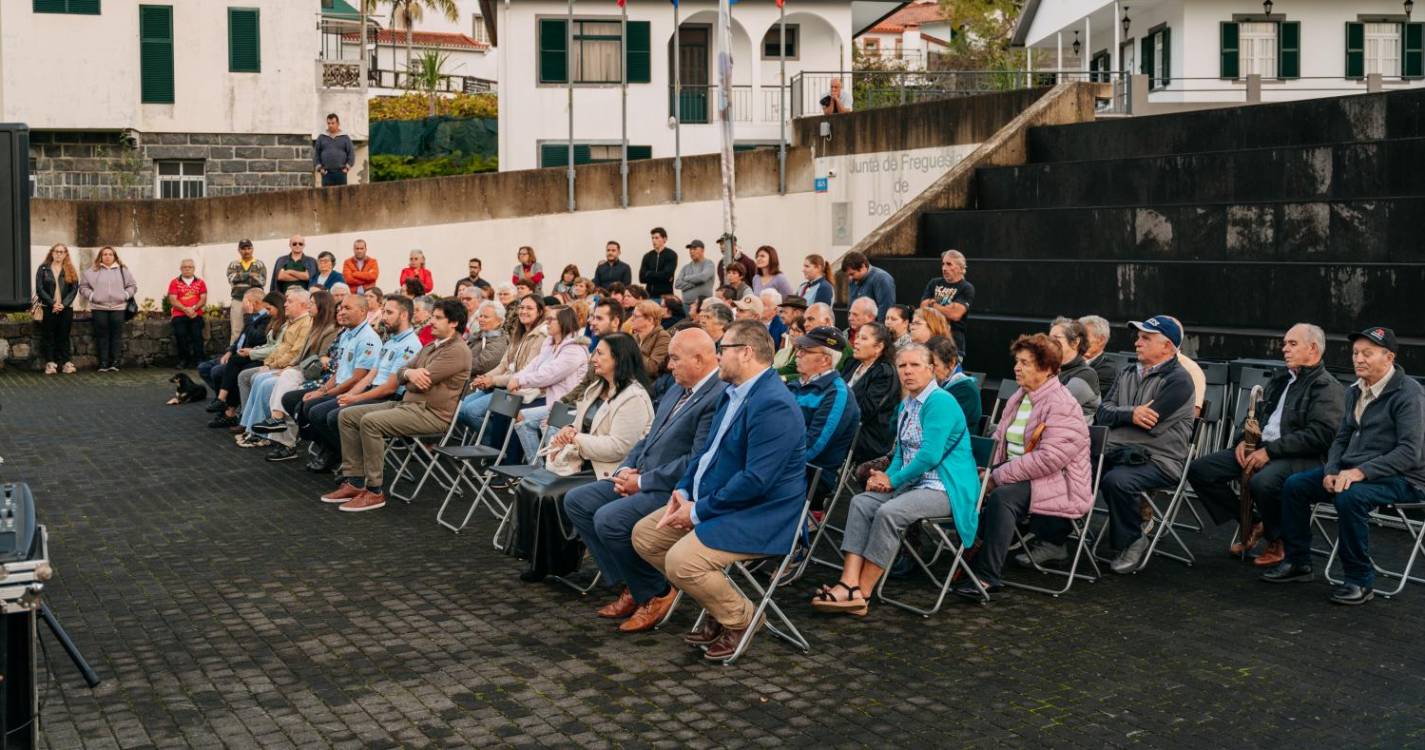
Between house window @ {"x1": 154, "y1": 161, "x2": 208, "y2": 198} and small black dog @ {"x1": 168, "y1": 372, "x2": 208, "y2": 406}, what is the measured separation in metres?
16.3

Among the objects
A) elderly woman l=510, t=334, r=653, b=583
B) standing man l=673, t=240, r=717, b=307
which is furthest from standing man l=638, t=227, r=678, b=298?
elderly woman l=510, t=334, r=653, b=583

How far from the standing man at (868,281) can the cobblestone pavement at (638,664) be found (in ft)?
18.4

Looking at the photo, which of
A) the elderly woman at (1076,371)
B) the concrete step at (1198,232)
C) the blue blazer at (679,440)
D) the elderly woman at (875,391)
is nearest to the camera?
the blue blazer at (679,440)

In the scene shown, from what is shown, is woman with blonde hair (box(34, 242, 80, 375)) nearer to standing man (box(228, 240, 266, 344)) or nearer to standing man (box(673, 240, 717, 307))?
standing man (box(228, 240, 266, 344))

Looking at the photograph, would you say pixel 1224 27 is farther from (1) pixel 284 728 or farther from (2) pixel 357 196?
(1) pixel 284 728

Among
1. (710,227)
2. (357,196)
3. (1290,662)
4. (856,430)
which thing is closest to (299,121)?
(357,196)

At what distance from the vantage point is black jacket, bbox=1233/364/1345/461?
8906 millimetres

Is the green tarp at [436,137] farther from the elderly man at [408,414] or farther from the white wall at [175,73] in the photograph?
the elderly man at [408,414]

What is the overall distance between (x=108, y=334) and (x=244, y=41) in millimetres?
12803

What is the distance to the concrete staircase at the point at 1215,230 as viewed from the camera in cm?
1427

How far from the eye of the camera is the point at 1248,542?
373 inches

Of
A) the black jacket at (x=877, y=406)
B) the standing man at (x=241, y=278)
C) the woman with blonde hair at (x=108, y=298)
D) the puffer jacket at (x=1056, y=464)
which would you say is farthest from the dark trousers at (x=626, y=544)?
the woman with blonde hair at (x=108, y=298)

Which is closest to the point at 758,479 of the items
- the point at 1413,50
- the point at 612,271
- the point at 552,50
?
the point at 612,271

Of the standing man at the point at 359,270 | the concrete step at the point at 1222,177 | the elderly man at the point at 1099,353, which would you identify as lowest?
the elderly man at the point at 1099,353
